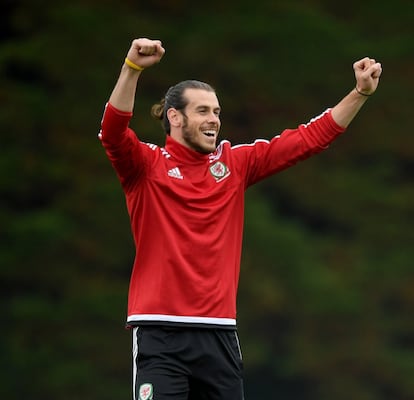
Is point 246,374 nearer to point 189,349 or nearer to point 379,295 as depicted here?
point 379,295

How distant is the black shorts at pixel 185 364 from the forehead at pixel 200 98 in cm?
92

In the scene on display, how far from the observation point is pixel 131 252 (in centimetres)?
1146

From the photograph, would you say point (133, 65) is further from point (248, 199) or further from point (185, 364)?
point (248, 199)

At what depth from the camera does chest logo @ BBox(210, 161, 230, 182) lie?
454 cm

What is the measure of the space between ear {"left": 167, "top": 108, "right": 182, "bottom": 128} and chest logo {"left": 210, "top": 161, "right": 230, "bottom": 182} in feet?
0.75

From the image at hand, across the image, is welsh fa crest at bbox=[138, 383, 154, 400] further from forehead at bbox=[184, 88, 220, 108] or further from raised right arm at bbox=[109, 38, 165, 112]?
forehead at bbox=[184, 88, 220, 108]

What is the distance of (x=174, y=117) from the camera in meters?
4.61

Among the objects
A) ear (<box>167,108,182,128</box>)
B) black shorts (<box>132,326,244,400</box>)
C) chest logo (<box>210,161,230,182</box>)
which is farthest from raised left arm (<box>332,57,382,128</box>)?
black shorts (<box>132,326,244,400</box>)

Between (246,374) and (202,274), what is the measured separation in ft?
24.3

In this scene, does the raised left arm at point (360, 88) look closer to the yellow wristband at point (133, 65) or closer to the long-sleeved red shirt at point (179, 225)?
the long-sleeved red shirt at point (179, 225)

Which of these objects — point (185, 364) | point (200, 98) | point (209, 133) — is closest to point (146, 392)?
point (185, 364)

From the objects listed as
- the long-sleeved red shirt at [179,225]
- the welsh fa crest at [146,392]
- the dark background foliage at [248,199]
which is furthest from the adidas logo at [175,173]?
the dark background foliage at [248,199]

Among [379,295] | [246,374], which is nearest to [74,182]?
[246,374]

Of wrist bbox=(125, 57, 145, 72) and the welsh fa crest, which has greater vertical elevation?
wrist bbox=(125, 57, 145, 72)
